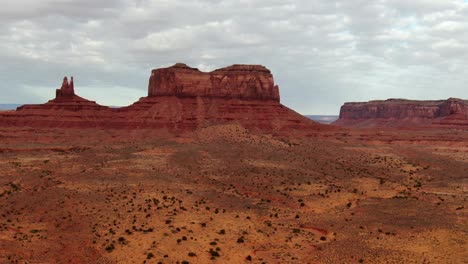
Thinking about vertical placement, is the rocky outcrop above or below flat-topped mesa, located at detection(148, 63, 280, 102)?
below

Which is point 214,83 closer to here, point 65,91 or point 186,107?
point 186,107

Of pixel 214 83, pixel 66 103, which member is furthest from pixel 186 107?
pixel 66 103

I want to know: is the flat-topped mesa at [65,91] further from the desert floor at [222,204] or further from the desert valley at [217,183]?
the desert floor at [222,204]

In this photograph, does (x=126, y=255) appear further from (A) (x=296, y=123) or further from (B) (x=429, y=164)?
(A) (x=296, y=123)

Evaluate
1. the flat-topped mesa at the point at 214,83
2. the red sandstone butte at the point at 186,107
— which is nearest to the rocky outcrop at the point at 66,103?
the red sandstone butte at the point at 186,107

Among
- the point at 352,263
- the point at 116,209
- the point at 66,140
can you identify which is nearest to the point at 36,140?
the point at 66,140

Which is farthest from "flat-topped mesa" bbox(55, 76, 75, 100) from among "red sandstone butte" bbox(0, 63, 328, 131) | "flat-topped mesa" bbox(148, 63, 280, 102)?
"flat-topped mesa" bbox(148, 63, 280, 102)

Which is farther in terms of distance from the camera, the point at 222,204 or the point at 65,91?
the point at 65,91

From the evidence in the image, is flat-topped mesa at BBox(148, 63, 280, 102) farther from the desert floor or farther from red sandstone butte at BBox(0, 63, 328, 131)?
the desert floor
